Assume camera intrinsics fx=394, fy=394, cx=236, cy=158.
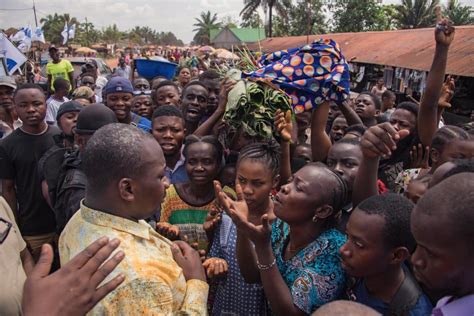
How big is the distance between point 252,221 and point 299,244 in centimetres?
47

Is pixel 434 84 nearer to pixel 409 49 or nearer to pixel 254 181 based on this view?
pixel 254 181

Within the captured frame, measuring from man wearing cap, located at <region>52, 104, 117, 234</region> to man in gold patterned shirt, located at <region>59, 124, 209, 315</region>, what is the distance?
742 millimetres

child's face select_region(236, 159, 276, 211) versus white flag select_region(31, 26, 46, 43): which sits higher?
white flag select_region(31, 26, 46, 43)

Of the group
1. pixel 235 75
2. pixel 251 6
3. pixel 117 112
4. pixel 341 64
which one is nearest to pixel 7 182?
pixel 117 112

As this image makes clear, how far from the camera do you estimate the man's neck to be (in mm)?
1709

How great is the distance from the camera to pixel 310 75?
117 inches

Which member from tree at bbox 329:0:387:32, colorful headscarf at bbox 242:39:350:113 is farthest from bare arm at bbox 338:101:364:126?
tree at bbox 329:0:387:32

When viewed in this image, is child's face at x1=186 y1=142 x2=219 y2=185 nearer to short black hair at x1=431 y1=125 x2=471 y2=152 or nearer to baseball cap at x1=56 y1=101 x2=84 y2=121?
baseball cap at x1=56 y1=101 x2=84 y2=121

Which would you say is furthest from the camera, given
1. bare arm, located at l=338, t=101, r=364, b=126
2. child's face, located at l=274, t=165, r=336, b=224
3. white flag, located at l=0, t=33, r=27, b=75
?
white flag, located at l=0, t=33, r=27, b=75

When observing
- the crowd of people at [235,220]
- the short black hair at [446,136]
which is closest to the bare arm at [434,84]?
the crowd of people at [235,220]

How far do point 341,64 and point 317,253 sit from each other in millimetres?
1721

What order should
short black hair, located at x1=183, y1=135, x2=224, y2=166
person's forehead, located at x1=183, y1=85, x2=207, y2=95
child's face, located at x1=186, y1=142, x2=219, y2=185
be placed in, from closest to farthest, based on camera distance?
child's face, located at x1=186, y1=142, x2=219, y2=185
short black hair, located at x1=183, y1=135, x2=224, y2=166
person's forehead, located at x1=183, y1=85, x2=207, y2=95

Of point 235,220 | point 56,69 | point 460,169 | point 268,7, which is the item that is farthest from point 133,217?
point 268,7

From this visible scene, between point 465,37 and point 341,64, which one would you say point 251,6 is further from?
point 341,64
